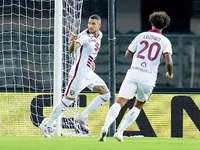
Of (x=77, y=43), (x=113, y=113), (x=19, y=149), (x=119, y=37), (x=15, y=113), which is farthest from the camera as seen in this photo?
(x=119, y=37)

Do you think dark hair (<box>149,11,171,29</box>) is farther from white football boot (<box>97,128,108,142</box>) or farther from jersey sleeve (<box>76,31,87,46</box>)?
white football boot (<box>97,128,108,142</box>)

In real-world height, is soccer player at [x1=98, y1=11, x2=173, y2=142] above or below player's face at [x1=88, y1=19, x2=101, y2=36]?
below

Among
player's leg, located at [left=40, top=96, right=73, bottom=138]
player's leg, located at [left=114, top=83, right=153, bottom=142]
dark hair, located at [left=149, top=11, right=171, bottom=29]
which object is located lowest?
player's leg, located at [left=40, top=96, right=73, bottom=138]

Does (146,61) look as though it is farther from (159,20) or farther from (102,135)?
(102,135)

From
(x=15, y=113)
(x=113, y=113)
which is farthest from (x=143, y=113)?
(x=113, y=113)

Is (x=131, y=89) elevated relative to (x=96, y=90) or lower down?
elevated

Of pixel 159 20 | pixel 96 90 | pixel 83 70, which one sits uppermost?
pixel 159 20

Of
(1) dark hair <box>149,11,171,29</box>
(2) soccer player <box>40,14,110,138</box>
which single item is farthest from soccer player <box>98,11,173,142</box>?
(2) soccer player <box>40,14,110,138</box>

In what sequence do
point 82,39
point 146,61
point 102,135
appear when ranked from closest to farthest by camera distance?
point 102,135 < point 146,61 < point 82,39

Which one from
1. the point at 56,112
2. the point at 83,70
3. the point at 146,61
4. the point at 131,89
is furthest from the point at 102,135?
the point at 83,70

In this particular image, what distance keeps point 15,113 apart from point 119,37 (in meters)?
2.91

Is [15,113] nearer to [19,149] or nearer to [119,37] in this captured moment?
[119,37]

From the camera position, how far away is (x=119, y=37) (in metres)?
11.4

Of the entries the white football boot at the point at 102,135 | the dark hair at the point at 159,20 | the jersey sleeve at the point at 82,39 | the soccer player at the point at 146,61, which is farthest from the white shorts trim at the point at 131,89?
the jersey sleeve at the point at 82,39
